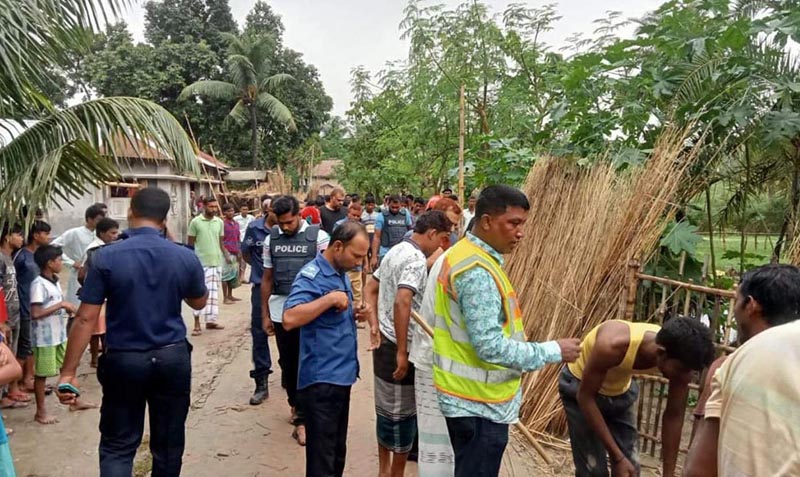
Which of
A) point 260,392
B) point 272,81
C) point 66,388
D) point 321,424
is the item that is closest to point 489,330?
point 321,424

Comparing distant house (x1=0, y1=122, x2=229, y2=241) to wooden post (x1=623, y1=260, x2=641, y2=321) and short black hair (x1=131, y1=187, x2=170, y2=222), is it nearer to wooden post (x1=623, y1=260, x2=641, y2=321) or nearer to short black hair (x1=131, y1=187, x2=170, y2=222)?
short black hair (x1=131, y1=187, x2=170, y2=222)

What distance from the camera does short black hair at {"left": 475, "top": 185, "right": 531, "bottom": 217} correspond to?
220cm

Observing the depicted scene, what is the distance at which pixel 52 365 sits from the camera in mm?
4504

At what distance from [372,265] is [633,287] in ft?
15.2

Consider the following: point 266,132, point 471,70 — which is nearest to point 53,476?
point 471,70

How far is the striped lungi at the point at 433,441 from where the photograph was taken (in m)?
2.68

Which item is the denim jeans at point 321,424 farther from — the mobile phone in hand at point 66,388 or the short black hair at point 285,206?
the short black hair at point 285,206

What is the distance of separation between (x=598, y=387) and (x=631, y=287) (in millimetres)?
1705

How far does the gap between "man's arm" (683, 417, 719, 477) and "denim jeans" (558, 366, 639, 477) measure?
1315mm

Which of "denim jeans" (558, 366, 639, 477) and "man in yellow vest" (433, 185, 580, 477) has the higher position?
"man in yellow vest" (433, 185, 580, 477)

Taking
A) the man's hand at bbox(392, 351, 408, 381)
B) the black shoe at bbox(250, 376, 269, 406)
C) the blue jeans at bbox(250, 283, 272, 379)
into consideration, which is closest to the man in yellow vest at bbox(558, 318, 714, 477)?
the man's hand at bbox(392, 351, 408, 381)

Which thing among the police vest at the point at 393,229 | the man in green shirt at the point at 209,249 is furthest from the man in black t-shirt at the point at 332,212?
the man in green shirt at the point at 209,249

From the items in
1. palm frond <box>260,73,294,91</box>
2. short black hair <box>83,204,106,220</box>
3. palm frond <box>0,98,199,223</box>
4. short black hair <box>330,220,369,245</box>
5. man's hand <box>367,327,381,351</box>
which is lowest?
man's hand <box>367,327,381,351</box>

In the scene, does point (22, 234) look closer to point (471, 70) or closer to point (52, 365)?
point (52, 365)
